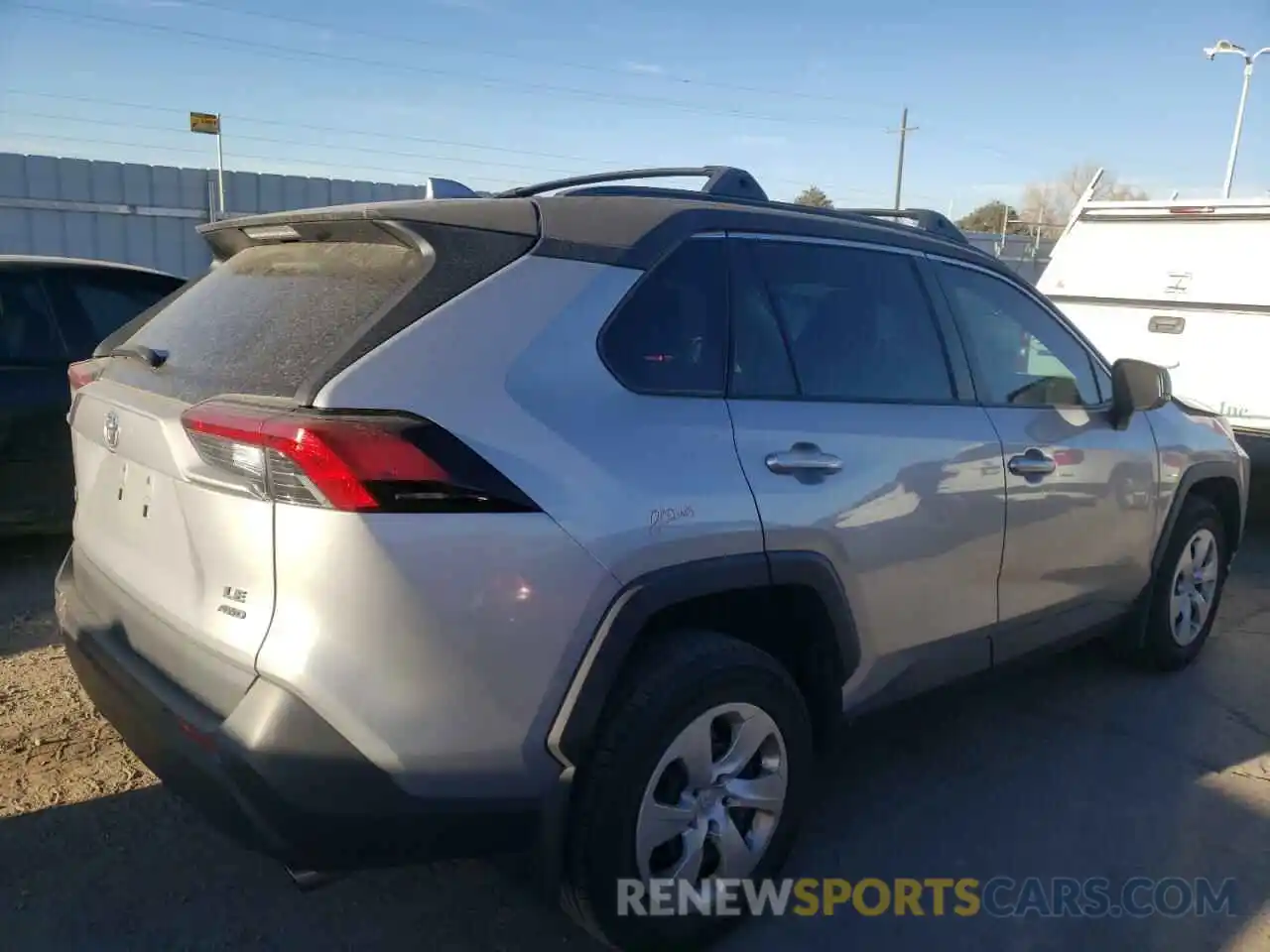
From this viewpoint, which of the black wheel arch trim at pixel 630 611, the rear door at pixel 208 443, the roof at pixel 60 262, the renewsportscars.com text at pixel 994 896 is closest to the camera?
the rear door at pixel 208 443

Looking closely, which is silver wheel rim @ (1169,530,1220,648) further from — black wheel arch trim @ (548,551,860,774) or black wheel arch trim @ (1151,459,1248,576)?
black wheel arch trim @ (548,551,860,774)

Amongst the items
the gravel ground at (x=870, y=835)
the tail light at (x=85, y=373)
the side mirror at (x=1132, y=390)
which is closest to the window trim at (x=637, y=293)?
the gravel ground at (x=870, y=835)

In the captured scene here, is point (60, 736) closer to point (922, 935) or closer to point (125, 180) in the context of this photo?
point (922, 935)

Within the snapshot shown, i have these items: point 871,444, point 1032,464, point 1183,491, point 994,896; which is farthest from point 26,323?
point 1183,491

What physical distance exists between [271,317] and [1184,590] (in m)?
4.08

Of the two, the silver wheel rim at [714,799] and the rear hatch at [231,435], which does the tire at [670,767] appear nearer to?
the silver wheel rim at [714,799]

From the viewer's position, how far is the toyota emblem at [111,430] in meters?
2.49

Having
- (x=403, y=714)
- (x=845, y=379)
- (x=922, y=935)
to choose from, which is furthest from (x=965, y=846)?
(x=403, y=714)

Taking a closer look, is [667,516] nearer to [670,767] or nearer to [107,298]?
[670,767]

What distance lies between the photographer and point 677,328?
2523 mm

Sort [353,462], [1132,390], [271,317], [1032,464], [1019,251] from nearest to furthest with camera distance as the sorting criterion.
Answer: [353,462] < [271,317] < [1032,464] < [1132,390] < [1019,251]

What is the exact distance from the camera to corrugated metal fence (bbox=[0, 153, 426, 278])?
43.5 ft

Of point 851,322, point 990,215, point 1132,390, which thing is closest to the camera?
point 851,322

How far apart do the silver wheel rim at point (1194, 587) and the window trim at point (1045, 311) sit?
40.8 inches
